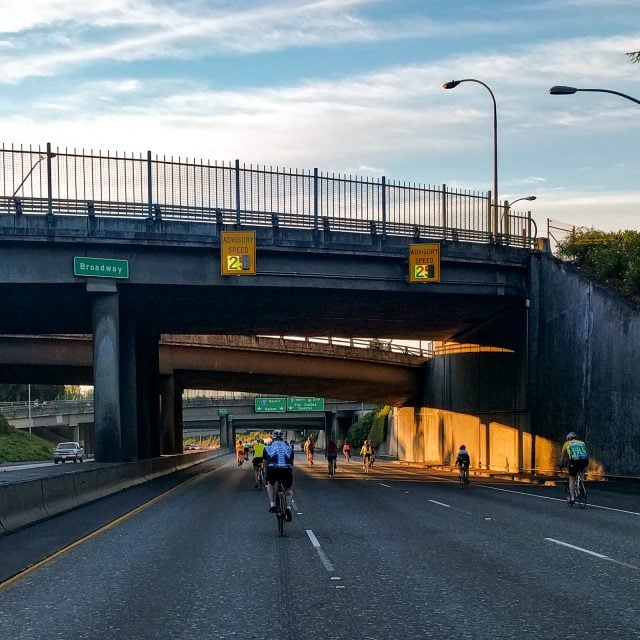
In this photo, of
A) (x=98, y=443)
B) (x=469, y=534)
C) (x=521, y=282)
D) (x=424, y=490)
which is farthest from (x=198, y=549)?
(x=521, y=282)

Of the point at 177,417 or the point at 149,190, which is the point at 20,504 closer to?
the point at 149,190

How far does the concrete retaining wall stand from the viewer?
16828 millimetres

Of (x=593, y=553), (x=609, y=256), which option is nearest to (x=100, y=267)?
(x=609, y=256)

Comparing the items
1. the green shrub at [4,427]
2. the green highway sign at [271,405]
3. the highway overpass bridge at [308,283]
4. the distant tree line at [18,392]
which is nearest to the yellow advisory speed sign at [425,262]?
the highway overpass bridge at [308,283]

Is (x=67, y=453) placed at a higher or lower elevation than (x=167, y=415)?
lower

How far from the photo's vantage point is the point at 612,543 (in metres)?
14.0

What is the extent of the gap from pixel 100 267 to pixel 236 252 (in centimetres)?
462

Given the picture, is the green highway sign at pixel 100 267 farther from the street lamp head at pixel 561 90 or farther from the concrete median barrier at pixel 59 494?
the street lamp head at pixel 561 90

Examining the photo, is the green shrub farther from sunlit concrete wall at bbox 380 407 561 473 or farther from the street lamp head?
the street lamp head

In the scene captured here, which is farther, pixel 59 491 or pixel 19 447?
pixel 19 447

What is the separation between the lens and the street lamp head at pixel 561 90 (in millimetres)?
23625

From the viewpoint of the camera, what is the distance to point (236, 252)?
31688mm

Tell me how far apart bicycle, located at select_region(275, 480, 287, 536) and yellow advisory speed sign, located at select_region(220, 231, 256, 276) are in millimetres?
16325

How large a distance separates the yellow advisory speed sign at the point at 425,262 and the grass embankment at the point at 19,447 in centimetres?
4911
